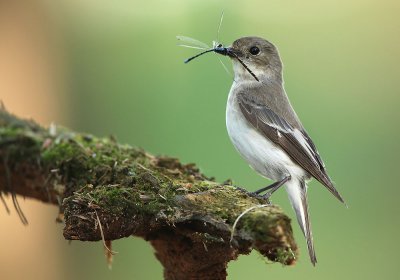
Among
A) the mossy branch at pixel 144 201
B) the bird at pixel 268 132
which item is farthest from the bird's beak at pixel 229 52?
the mossy branch at pixel 144 201

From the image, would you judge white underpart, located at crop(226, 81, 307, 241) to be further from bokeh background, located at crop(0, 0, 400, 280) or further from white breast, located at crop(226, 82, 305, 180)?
bokeh background, located at crop(0, 0, 400, 280)

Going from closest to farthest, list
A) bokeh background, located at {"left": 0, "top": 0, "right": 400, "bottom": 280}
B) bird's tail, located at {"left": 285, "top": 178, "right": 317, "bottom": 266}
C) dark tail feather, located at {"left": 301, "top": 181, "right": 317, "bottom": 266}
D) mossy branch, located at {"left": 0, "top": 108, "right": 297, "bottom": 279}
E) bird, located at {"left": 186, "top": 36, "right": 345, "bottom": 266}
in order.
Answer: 1. mossy branch, located at {"left": 0, "top": 108, "right": 297, "bottom": 279}
2. dark tail feather, located at {"left": 301, "top": 181, "right": 317, "bottom": 266}
3. bird's tail, located at {"left": 285, "top": 178, "right": 317, "bottom": 266}
4. bird, located at {"left": 186, "top": 36, "right": 345, "bottom": 266}
5. bokeh background, located at {"left": 0, "top": 0, "right": 400, "bottom": 280}

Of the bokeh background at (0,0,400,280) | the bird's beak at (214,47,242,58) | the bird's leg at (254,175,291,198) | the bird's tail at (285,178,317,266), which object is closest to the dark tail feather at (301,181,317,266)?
the bird's tail at (285,178,317,266)

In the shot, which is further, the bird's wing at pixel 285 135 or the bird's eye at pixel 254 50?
the bird's eye at pixel 254 50

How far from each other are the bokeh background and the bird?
2.68 m

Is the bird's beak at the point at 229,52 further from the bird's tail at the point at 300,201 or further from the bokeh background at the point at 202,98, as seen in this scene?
the bokeh background at the point at 202,98

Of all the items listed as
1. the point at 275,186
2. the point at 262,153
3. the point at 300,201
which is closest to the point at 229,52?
the point at 262,153

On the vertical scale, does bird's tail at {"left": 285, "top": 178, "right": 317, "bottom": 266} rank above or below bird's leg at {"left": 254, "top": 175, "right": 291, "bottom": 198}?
below

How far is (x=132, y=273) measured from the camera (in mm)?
7910

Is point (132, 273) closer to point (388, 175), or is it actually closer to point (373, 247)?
point (373, 247)

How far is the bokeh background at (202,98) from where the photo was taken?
7.39 metres

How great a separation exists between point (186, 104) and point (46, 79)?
1975 mm

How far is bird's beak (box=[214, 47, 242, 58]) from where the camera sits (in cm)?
428

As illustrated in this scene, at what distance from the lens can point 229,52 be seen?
14.4ft
